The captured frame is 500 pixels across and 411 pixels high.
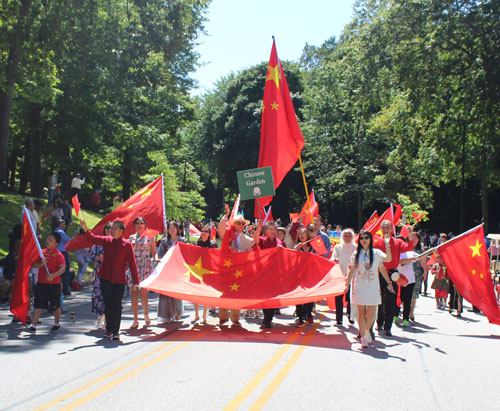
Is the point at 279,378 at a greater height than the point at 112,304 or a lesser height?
lesser

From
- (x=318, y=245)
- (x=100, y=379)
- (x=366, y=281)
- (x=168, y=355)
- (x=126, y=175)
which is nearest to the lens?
(x=100, y=379)

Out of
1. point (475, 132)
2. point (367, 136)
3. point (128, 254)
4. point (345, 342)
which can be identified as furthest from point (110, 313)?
point (367, 136)

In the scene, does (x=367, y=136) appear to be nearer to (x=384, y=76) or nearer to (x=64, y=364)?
(x=384, y=76)

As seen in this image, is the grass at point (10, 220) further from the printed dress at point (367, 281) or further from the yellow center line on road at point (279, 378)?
the printed dress at point (367, 281)

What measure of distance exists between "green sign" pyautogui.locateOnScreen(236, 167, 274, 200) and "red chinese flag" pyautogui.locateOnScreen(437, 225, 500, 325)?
343 cm

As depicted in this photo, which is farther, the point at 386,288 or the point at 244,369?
the point at 386,288

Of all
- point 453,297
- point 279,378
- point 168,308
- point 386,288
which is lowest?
point 279,378

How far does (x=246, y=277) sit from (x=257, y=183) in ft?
6.41

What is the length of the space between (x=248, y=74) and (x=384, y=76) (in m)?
23.6

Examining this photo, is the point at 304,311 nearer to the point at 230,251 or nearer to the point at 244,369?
the point at 230,251

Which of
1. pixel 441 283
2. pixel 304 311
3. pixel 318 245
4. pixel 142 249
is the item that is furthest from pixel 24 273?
pixel 441 283

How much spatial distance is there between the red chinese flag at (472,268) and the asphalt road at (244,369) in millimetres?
679

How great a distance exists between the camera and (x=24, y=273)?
9.27 m

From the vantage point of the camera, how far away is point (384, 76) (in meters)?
31.5
